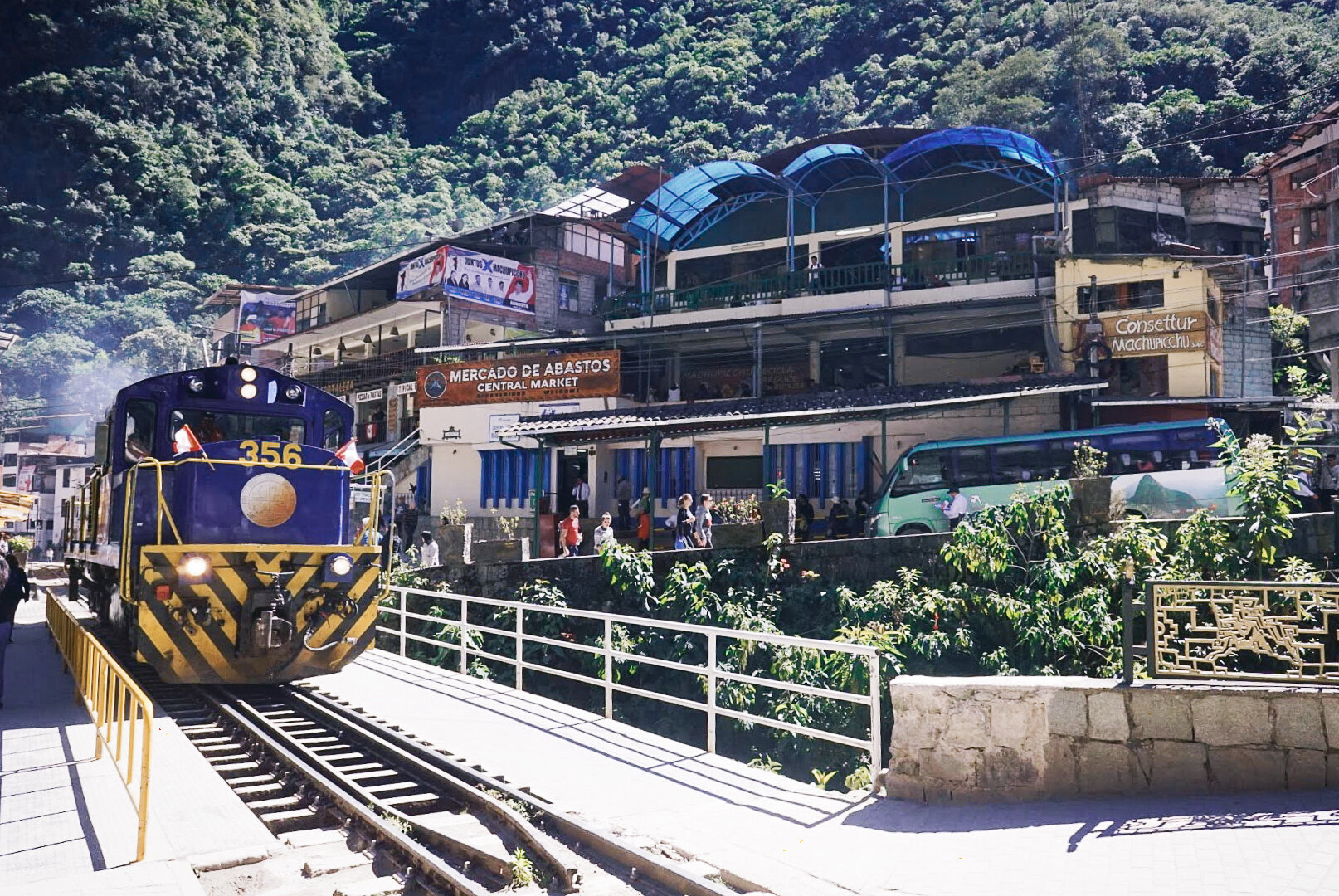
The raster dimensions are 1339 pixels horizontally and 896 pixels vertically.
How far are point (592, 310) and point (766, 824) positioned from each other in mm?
31681

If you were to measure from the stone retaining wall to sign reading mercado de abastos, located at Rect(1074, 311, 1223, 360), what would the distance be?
18.6 m

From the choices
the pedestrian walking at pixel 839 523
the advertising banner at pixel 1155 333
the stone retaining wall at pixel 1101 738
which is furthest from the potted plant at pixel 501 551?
the advertising banner at pixel 1155 333

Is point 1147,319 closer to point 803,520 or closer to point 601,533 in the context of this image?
point 803,520

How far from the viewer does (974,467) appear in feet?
62.3

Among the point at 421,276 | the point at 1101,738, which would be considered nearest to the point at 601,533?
the point at 1101,738

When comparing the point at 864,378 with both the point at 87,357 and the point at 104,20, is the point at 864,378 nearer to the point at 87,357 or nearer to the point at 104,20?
the point at 87,357

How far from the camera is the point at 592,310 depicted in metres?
36.9

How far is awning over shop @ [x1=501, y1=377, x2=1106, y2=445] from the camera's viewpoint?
18703mm

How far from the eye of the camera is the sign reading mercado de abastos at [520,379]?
2628cm

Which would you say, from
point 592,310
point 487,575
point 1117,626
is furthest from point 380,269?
point 1117,626

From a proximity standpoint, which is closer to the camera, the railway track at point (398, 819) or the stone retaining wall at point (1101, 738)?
the railway track at point (398, 819)

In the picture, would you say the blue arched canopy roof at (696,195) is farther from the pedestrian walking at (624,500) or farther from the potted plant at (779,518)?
the potted plant at (779,518)

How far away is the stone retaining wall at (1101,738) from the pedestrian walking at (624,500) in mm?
16585

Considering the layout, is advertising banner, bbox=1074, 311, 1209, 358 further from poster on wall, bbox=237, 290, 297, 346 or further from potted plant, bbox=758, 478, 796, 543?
poster on wall, bbox=237, 290, 297, 346
